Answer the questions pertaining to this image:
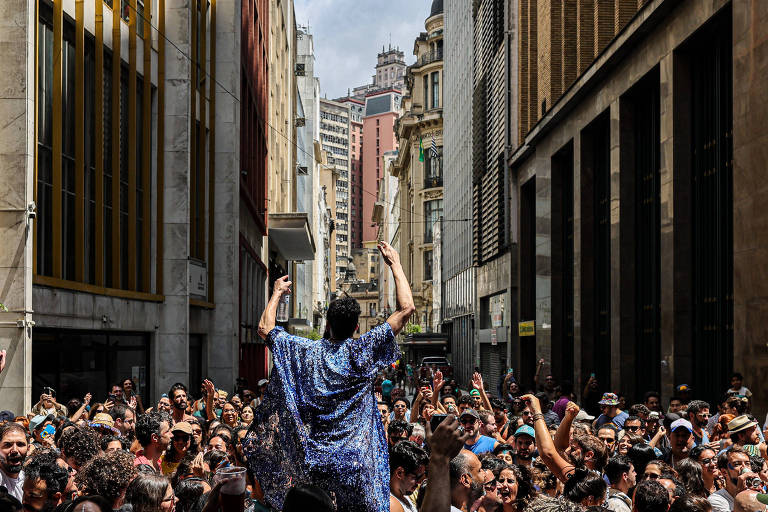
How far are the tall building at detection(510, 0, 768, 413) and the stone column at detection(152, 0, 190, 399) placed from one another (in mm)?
9972

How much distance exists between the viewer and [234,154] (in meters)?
29.3

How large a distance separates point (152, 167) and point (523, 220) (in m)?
17.0

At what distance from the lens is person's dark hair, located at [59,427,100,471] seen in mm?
7527

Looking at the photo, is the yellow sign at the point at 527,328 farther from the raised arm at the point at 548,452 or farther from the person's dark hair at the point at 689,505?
the person's dark hair at the point at 689,505

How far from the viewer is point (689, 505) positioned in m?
5.77

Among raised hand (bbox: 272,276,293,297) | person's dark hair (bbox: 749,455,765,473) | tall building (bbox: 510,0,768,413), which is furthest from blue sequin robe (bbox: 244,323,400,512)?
tall building (bbox: 510,0,768,413)

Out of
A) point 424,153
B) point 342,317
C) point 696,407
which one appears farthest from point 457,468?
point 424,153

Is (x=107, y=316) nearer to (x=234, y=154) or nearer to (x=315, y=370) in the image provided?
(x=234, y=154)

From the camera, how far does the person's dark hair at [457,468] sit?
19.1 ft

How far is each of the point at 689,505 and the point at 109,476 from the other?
3.40m

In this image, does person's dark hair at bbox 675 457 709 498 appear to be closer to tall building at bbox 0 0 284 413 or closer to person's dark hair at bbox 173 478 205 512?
person's dark hair at bbox 173 478 205 512

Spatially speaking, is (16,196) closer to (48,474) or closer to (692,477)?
(48,474)

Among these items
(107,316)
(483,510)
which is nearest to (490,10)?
(107,316)

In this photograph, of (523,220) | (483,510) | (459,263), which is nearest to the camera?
(483,510)
